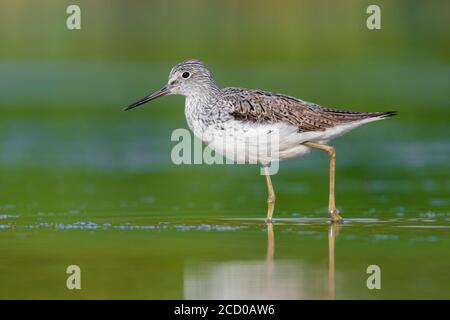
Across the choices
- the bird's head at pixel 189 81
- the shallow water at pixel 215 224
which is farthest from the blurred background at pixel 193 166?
the bird's head at pixel 189 81

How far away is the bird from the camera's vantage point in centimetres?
1316

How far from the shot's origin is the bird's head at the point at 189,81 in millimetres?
14109

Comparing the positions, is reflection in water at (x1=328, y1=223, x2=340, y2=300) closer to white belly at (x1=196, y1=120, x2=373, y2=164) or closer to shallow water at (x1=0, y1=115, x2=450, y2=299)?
shallow water at (x1=0, y1=115, x2=450, y2=299)

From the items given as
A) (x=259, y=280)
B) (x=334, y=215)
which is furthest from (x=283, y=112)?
(x=259, y=280)

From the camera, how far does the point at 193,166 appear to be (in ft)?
59.7

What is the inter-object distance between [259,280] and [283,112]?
410 centimetres

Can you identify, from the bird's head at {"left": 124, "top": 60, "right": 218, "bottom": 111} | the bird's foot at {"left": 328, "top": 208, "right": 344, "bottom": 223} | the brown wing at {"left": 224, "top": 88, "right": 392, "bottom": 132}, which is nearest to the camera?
the bird's foot at {"left": 328, "top": 208, "right": 344, "bottom": 223}

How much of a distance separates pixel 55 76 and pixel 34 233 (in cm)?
1996

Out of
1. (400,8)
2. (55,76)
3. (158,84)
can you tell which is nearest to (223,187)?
(158,84)

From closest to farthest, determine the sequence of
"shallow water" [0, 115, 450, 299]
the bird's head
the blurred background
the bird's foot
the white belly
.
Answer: "shallow water" [0, 115, 450, 299], the blurred background, the bird's foot, the white belly, the bird's head

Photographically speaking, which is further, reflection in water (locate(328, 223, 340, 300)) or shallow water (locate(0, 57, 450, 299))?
shallow water (locate(0, 57, 450, 299))

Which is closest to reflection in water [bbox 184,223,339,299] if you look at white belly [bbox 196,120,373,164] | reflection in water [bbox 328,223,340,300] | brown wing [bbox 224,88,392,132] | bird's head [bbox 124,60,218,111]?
reflection in water [bbox 328,223,340,300]

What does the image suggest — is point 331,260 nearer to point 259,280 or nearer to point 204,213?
point 259,280

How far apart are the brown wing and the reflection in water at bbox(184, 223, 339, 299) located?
113 inches
